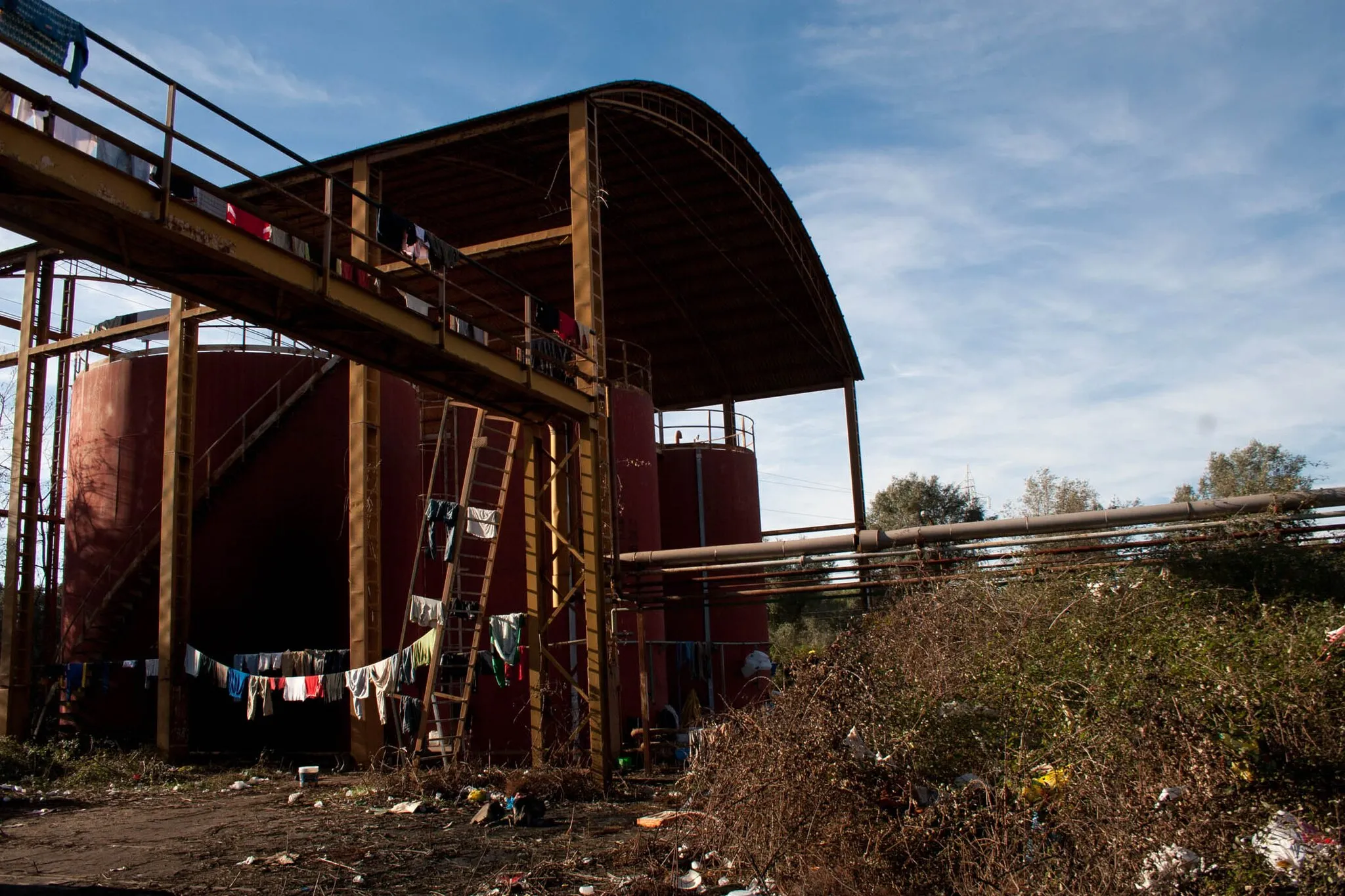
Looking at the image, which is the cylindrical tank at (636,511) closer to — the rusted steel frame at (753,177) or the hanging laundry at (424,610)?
the hanging laundry at (424,610)

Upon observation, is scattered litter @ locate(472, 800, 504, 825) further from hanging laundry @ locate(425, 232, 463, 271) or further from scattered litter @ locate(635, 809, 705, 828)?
hanging laundry @ locate(425, 232, 463, 271)

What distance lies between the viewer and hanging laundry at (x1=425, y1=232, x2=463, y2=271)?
514 inches

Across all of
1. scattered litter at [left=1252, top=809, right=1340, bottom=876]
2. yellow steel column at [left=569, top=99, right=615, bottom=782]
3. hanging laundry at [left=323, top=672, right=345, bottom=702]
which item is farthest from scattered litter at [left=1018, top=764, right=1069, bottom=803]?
hanging laundry at [left=323, top=672, right=345, bottom=702]

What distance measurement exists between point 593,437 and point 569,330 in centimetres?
169

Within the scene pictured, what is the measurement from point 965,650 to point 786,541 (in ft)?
17.7

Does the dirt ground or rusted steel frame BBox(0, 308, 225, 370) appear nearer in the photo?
the dirt ground

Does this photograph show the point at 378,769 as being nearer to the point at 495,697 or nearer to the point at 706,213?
the point at 495,697

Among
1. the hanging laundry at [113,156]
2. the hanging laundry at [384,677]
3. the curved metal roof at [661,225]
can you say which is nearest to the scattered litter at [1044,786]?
the hanging laundry at [113,156]

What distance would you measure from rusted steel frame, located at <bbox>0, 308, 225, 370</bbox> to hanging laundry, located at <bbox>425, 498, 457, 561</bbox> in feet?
19.4

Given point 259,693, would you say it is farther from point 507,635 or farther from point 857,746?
point 857,746

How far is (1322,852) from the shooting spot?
6.23 metres

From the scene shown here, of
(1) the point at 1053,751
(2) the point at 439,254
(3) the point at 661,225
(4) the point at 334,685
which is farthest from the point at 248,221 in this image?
(3) the point at 661,225

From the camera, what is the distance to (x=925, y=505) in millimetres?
55625

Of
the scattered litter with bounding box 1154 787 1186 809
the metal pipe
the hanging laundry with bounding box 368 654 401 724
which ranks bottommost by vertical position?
the scattered litter with bounding box 1154 787 1186 809
